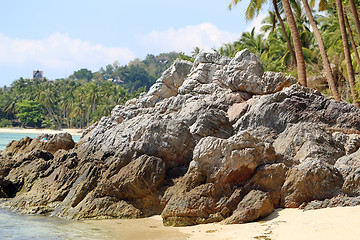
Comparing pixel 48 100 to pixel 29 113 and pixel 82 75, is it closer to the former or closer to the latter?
pixel 29 113

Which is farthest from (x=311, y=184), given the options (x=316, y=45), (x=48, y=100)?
(x=48, y=100)

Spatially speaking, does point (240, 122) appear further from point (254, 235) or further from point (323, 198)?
point (254, 235)

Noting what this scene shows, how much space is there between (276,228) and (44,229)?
5.87m

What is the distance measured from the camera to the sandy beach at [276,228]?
7.27 m

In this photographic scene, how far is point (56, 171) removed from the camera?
13539mm

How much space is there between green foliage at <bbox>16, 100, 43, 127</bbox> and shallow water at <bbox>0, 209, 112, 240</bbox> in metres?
79.8

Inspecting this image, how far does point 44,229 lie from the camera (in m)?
9.77

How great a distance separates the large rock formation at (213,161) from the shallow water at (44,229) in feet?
2.06

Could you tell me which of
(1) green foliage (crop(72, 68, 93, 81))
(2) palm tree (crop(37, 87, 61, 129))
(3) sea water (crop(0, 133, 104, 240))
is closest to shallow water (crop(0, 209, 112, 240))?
(3) sea water (crop(0, 133, 104, 240))

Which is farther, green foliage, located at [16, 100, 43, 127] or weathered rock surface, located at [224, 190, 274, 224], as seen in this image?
green foliage, located at [16, 100, 43, 127]

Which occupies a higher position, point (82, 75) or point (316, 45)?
point (82, 75)

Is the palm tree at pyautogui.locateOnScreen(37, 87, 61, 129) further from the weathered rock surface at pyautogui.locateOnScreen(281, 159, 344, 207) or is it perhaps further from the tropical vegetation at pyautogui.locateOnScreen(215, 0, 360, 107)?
Result: the weathered rock surface at pyautogui.locateOnScreen(281, 159, 344, 207)

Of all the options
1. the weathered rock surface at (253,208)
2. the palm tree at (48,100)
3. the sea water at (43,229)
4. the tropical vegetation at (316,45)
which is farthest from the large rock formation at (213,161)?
the palm tree at (48,100)

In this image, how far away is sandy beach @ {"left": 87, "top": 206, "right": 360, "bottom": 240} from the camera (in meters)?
7.27
